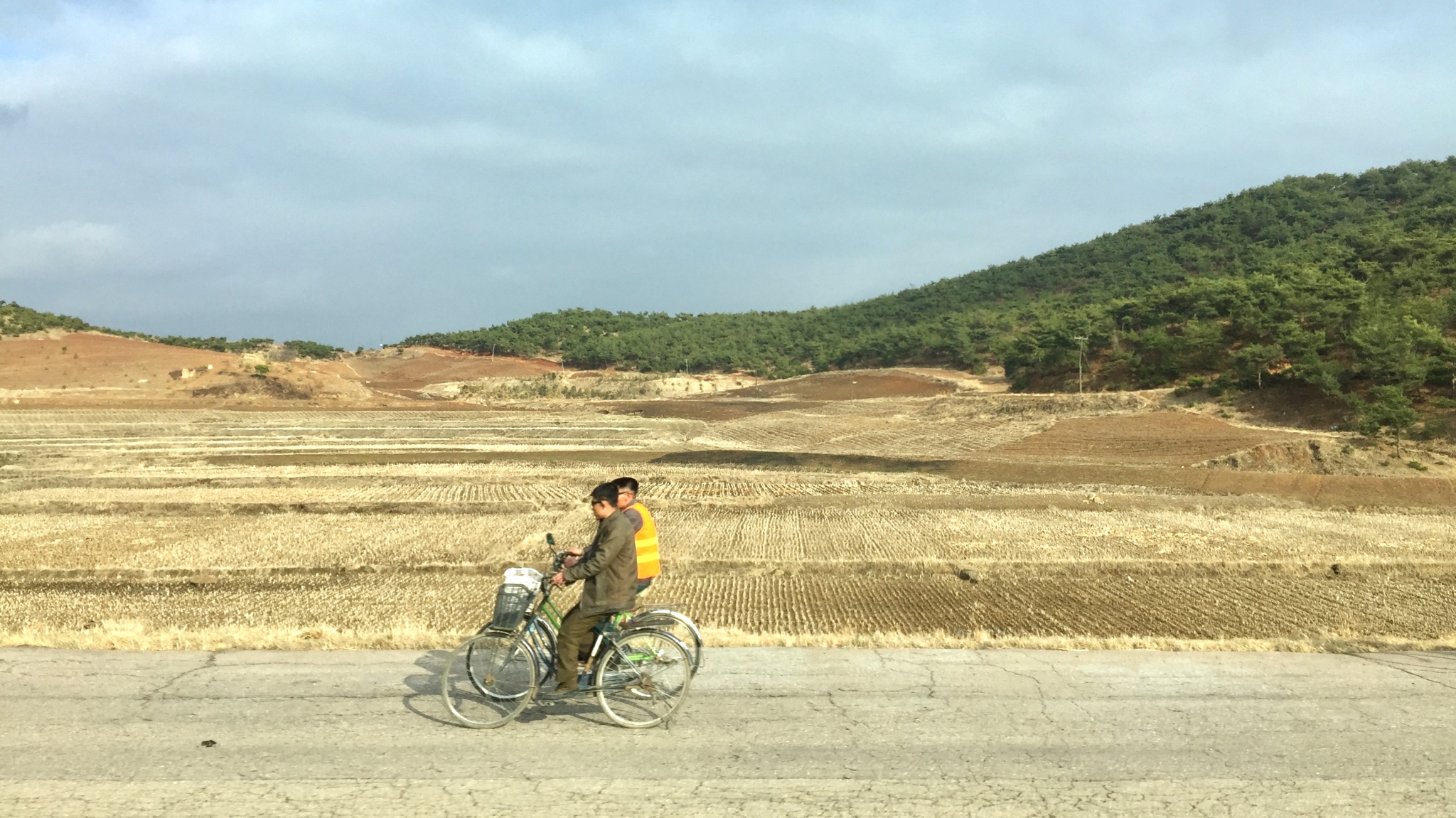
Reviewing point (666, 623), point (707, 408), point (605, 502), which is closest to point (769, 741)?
point (666, 623)

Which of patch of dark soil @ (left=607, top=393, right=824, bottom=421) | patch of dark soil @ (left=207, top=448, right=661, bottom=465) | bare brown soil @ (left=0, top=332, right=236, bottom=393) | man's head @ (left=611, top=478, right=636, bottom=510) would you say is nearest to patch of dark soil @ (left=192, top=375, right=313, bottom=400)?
bare brown soil @ (left=0, top=332, right=236, bottom=393)

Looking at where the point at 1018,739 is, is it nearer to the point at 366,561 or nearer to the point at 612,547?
the point at 612,547

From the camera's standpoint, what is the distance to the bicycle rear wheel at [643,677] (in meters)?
7.09

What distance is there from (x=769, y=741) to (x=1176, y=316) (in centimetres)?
5803

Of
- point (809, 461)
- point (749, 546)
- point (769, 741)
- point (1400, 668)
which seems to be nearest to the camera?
point (769, 741)

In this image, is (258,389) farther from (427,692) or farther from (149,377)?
(427,692)

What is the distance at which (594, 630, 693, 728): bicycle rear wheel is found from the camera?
23.2ft

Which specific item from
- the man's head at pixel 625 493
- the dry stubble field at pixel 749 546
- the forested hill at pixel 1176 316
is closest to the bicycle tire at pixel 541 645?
the man's head at pixel 625 493

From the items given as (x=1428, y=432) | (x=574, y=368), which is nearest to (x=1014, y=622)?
(x=1428, y=432)

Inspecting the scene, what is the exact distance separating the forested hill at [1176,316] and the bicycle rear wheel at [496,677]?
38.5 m

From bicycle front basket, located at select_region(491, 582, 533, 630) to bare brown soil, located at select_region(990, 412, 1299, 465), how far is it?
102 feet

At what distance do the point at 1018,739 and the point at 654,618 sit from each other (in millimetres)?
2825

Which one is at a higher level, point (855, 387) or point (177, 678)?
point (855, 387)

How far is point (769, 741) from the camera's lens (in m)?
6.54
